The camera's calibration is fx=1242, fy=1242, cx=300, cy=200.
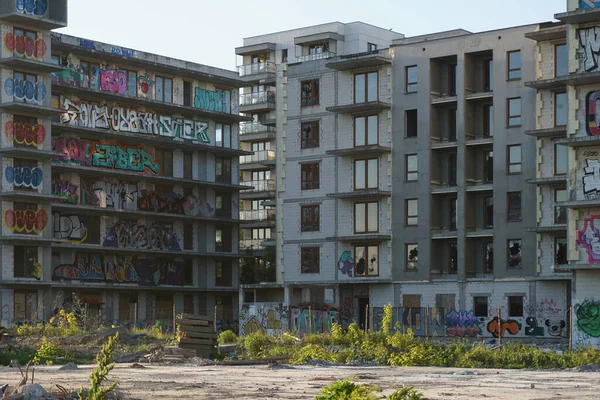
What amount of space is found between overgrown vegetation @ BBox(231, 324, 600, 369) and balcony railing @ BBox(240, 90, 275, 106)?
67551 millimetres

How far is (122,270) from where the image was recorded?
88.8 meters

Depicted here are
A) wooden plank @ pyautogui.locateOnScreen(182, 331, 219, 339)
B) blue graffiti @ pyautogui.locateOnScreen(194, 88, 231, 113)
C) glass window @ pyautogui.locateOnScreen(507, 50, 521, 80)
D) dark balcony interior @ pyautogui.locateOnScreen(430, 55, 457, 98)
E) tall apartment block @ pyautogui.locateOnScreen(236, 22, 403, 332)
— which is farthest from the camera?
blue graffiti @ pyautogui.locateOnScreen(194, 88, 231, 113)

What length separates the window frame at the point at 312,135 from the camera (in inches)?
3265

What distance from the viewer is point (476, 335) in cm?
7388

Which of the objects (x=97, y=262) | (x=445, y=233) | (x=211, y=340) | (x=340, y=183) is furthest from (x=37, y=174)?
(x=211, y=340)

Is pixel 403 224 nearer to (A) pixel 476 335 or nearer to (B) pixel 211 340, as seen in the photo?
(A) pixel 476 335

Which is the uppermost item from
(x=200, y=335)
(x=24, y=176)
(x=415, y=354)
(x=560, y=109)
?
(x=560, y=109)

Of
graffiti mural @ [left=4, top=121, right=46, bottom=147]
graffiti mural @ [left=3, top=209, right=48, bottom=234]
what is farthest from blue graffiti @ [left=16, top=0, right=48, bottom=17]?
graffiti mural @ [left=3, top=209, right=48, bottom=234]

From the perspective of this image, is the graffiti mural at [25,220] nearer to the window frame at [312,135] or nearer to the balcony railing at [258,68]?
the window frame at [312,135]

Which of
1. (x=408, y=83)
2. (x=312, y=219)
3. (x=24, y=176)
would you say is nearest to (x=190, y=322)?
(x=24, y=176)

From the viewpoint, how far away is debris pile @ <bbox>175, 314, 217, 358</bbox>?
141 feet

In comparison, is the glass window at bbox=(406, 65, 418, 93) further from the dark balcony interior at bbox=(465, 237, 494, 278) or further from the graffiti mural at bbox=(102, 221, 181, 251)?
the graffiti mural at bbox=(102, 221, 181, 251)

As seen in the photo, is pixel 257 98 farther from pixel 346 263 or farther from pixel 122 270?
pixel 346 263

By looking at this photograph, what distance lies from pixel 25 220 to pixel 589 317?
35822mm
